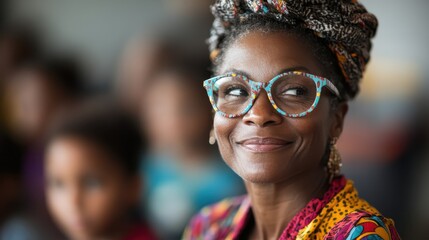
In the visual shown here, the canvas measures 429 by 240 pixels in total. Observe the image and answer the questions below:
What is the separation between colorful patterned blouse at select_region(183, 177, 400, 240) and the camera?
2234mm

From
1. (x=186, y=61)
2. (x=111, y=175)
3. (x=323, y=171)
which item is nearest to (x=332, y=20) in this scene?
(x=323, y=171)

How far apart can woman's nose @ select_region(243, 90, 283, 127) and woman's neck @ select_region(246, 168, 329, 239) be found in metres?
0.26

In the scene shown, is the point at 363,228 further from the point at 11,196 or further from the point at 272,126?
the point at 11,196

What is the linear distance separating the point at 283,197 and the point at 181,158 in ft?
6.64

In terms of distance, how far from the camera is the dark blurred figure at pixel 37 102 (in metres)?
5.14

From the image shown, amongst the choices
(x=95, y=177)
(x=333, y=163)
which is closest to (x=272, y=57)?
(x=333, y=163)

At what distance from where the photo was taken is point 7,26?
7.38 meters

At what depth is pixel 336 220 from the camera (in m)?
2.38

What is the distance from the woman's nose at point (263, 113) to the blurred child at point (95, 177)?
140cm

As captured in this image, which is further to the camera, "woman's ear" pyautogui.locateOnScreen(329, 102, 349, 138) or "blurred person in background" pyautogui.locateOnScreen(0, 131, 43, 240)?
"blurred person in background" pyautogui.locateOnScreen(0, 131, 43, 240)

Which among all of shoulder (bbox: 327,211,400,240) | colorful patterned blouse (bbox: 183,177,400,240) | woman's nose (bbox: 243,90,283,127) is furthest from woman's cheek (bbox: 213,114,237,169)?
shoulder (bbox: 327,211,400,240)

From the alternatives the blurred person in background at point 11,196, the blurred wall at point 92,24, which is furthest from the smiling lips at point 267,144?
the blurred wall at point 92,24

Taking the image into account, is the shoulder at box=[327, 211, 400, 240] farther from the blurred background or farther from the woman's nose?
the blurred background

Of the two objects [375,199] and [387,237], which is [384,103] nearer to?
[375,199]
